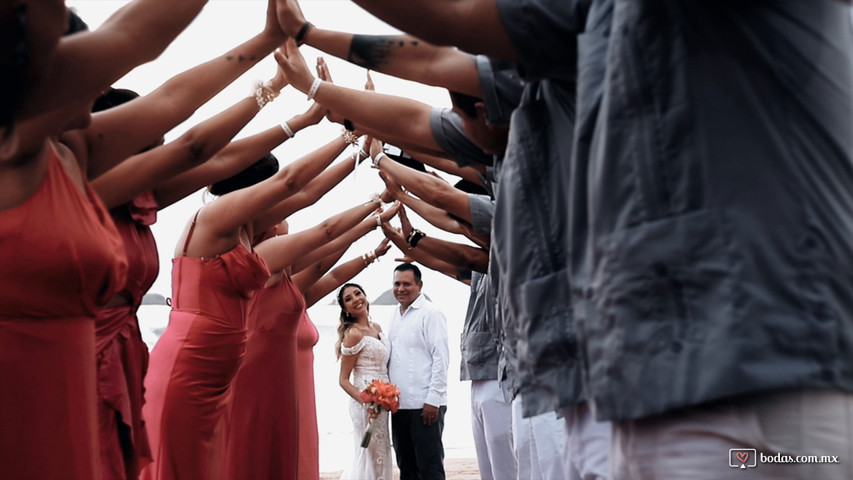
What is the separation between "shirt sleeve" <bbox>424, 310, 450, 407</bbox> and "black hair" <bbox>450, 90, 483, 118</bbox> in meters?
6.29

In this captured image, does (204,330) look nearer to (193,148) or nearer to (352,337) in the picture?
(193,148)

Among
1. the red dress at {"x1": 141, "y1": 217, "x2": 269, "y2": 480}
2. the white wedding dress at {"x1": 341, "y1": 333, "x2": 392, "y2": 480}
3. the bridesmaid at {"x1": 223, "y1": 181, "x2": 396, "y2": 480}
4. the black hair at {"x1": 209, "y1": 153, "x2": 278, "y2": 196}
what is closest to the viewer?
the red dress at {"x1": 141, "y1": 217, "x2": 269, "y2": 480}

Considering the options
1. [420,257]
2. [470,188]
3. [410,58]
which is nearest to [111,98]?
[410,58]

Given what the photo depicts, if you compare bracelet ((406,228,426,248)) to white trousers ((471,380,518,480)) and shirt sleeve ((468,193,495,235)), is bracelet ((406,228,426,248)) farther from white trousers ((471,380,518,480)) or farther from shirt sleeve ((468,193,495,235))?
shirt sleeve ((468,193,495,235))

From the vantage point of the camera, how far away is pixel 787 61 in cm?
127

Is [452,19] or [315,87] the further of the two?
[315,87]

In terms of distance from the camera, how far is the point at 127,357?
10.3 ft

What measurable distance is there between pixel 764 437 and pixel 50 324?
6.01 ft

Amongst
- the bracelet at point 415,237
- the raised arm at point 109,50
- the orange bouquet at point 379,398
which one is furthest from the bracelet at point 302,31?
the orange bouquet at point 379,398

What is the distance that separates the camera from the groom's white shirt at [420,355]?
27.6 ft

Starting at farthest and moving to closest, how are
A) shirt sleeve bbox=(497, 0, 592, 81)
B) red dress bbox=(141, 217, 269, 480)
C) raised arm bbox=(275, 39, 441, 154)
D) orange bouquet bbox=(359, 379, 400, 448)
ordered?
1. orange bouquet bbox=(359, 379, 400, 448)
2. red dress bbox=(141, 217, 269, 480)
3. raised arm bbox=(275, 39, 441, 154)
4. shirt sleeve bbox=(497, 0, 592, 81)

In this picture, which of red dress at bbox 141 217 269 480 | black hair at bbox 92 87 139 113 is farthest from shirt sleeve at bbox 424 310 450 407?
black hair at bbox 92 87 139 113

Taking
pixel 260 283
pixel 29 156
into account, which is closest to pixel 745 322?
pixel 29 156

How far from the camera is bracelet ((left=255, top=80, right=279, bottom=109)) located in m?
3.61
